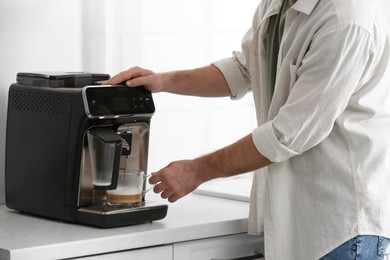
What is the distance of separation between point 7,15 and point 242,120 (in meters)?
A: 0.98

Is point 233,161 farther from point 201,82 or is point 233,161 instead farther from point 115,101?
point 201,82

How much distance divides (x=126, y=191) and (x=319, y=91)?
1.78 ft

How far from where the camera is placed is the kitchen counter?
6.02ft

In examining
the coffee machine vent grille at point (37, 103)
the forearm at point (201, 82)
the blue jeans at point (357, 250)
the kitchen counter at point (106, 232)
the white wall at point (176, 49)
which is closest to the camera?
the kitchen counter at point (106, 232)

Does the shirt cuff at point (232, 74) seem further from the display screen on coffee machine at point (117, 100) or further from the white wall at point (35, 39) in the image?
the white wall at point (35, 39)

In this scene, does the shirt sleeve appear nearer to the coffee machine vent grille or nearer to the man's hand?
the man's hand

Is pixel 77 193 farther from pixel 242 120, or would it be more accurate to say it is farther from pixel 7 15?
pixel 242 120

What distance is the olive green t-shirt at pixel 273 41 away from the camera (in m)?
2.03

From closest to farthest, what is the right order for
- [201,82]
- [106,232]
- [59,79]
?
[106,232] < [59,79] < [201,82]

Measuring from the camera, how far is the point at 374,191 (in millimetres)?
1955

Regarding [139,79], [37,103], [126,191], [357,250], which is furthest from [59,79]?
[357,250]

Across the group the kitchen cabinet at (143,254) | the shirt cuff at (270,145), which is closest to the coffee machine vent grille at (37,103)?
the kitchen cabinet at (143,254)

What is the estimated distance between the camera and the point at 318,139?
191 cm

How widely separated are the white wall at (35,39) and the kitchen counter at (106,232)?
0.39 meters
